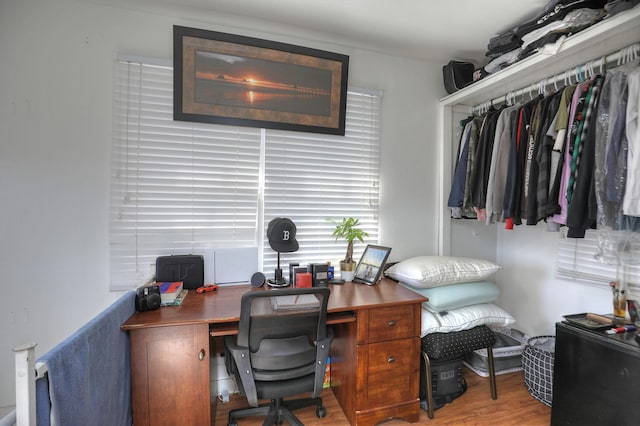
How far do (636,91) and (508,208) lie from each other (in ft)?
2.62

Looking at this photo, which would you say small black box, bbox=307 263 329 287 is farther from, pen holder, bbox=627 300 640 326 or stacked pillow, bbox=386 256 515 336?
pen holder, bbox=627 300 640 326

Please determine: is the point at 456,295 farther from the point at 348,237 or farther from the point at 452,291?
the point at 348,237

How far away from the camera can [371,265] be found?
2127 mm

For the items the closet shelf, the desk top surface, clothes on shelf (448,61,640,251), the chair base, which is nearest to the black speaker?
the desk top surface

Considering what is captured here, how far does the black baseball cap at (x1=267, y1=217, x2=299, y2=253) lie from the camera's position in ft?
6.31

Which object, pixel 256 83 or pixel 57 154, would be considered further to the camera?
pixel 256 83

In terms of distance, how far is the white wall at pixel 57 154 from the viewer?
1729 millimetres

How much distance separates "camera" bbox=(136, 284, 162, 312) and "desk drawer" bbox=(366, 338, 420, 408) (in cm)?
120

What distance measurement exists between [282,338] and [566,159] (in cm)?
183

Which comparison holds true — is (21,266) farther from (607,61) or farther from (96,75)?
(607,61)

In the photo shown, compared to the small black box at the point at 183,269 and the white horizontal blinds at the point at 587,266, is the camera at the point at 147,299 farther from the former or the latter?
the white horizontal blinds at the point at 587,266

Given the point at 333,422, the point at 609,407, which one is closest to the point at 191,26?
the point at 333,422

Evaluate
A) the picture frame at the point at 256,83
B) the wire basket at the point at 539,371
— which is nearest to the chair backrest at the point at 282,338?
the picture frame at the point at 256,83

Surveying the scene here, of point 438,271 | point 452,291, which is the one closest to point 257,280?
point 438,271
